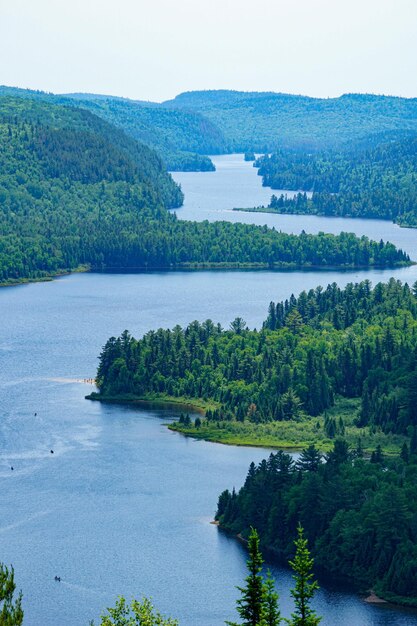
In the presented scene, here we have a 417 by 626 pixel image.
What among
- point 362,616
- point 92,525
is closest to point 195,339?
point 92,525

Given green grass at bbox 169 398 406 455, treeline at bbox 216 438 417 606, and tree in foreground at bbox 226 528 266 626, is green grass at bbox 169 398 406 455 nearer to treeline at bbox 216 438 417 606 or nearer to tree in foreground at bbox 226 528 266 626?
treeline at bbox 216 438 417 606

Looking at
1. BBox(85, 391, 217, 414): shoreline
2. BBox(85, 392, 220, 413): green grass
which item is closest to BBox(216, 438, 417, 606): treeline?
BBox(85, 392, 220, 413): green grass

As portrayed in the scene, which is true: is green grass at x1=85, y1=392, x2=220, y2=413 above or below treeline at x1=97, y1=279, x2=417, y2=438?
below

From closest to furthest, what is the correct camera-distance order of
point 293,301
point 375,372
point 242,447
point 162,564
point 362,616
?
point 362,616 → point 162,564 → point 242,447 → point 375,372 → point 293,301

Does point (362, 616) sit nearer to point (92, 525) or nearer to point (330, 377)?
point (92, 525)

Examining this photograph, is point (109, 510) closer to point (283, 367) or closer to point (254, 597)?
point (283, 367)

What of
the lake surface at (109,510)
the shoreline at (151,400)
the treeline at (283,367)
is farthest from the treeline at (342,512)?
the shoreline at (151,400)
